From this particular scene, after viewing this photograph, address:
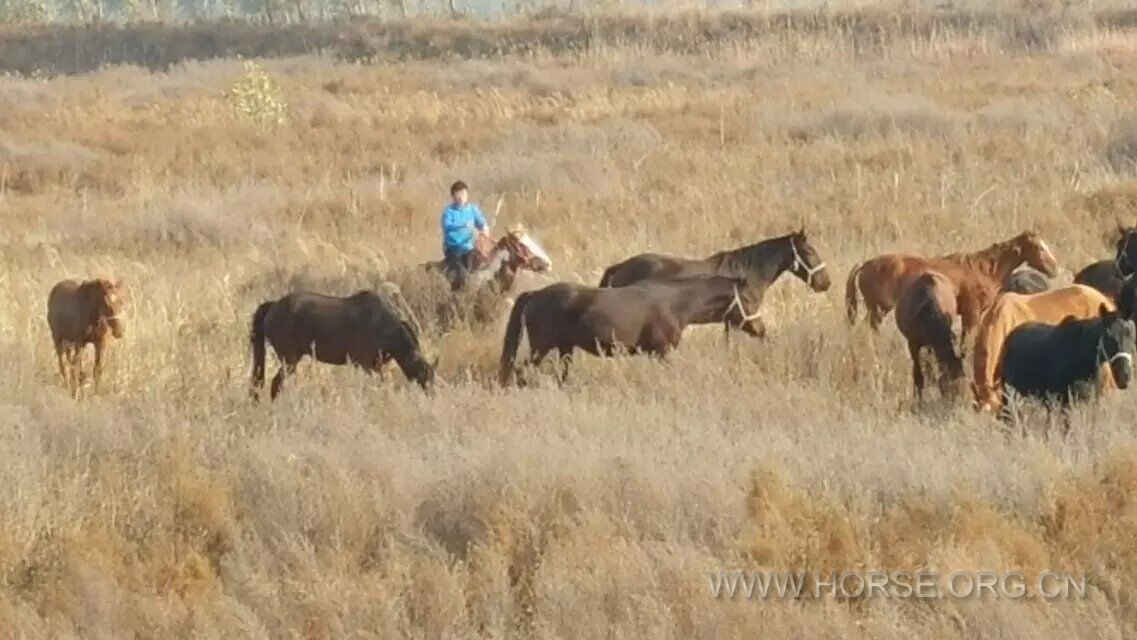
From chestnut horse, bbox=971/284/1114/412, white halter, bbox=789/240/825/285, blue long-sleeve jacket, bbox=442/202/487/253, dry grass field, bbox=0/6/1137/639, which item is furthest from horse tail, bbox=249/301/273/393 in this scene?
chestnut horse, bbox=971/284/1114/412

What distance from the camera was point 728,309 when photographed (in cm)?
1106

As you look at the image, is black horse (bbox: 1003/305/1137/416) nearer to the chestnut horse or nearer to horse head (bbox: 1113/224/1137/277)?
the chestnut horse

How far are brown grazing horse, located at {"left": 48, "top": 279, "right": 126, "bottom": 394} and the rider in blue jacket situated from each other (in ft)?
10.4

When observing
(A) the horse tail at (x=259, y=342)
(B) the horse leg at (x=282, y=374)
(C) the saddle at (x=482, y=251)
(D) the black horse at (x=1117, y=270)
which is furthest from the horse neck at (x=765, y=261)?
(A) the horse tail at (x=259, y=342)

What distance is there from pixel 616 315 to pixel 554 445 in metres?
2.69

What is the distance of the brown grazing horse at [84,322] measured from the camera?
38.4 feet

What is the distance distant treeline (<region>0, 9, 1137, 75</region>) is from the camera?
133 ft

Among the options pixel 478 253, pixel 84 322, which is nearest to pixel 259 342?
pixel 84 322

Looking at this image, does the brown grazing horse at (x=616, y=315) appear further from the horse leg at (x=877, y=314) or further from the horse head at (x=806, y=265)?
the horse leg at (x=877, y=314)

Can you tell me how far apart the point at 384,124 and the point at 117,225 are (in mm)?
10485

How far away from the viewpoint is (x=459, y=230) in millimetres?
14297

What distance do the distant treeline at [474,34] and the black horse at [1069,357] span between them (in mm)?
28201

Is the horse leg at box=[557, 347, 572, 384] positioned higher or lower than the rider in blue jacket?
lower

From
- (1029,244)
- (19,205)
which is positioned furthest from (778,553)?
(19,205)
